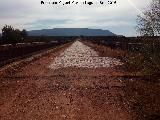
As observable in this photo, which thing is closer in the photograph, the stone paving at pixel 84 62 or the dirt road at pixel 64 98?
the dirt road at pixel 64 98

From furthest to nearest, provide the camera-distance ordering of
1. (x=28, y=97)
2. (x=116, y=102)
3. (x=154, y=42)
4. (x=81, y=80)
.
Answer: (x=81, y=80) < (x=154, y=42) < (x=28, y=97) < (x=116, y=102)

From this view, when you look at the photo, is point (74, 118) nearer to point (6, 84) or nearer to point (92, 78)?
point (6, 84)

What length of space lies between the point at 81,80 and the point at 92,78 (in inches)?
40.9

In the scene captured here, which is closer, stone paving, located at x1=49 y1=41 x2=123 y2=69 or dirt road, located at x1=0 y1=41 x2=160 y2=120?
dirt road, located at x1=0 y1=41 x2=160 y2=120

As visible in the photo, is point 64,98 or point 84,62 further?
point 84,62

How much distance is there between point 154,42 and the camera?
680 inches

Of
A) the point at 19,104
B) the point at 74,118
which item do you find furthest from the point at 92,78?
the point at 74,118

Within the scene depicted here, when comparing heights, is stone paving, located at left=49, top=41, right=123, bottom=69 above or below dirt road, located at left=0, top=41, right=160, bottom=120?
below

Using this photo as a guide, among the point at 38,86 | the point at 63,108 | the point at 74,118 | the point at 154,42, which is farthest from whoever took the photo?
the point at 38,86

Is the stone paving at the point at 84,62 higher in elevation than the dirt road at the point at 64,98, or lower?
lower

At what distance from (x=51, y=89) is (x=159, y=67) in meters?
4.62

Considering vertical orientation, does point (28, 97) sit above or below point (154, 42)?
below

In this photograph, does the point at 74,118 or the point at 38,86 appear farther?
the point at 38,86

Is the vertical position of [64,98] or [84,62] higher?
[64,98]
